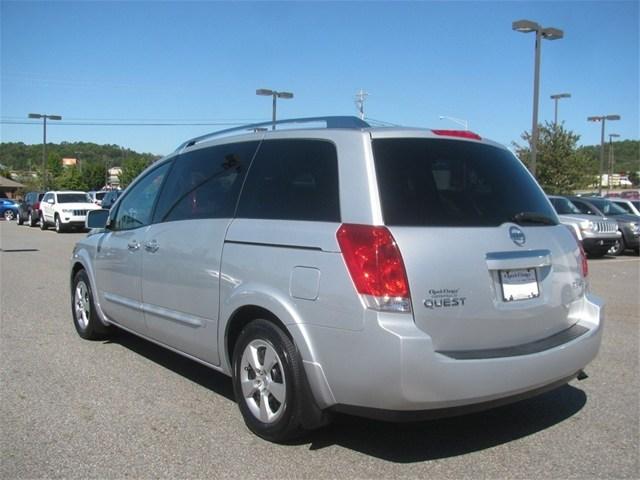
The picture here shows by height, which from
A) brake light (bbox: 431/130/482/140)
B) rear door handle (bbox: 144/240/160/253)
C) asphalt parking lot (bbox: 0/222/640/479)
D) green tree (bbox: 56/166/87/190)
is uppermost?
green tree (bbox: 56/166/87/190)

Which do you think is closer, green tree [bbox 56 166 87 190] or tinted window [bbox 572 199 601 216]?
tinted window [bbox 572 199 601 216]

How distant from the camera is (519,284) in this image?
3742mm

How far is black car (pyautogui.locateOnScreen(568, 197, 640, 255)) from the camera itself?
17922 millimetres

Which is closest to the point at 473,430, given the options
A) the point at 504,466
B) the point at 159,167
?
the point at 504,466

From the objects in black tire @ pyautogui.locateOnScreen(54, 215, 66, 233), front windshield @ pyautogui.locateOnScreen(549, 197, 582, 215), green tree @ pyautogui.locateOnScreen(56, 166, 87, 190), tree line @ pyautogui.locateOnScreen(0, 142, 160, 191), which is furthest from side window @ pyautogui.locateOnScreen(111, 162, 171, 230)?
green tree @ pyautogui.locateOnScreen(56, 166, 87, 190)

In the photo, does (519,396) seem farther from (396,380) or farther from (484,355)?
(396,380)

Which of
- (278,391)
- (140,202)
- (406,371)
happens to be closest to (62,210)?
(140,202)

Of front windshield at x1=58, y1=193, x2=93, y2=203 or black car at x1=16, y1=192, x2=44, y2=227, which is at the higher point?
front windshield at x1=58, y1=193, x2=93, y2=203

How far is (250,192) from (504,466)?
7.58 ft

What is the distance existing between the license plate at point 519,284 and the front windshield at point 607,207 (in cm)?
1602

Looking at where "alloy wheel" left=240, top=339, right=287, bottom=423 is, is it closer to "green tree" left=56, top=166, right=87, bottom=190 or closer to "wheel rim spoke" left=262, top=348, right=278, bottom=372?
"wheel rim spoke" left=262, top=348, right=278, bottom=372

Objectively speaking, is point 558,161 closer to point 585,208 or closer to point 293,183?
point 585,208

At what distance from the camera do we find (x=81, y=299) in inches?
266

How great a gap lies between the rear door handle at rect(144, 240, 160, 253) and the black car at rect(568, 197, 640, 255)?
15219 mm
